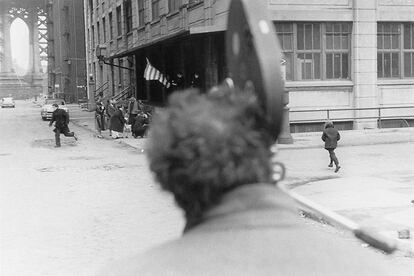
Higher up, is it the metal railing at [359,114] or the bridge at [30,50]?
the bridge at [30,50]

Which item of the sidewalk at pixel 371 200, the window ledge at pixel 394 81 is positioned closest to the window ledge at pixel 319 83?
the window ledge at pixel 394 81

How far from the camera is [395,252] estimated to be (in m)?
7.22

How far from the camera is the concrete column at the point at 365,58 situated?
24.2 meters

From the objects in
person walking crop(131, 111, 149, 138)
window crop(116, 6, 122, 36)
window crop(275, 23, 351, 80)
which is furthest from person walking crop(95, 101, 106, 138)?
window crop(116, 6, 122, 36)

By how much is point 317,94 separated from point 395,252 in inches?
687

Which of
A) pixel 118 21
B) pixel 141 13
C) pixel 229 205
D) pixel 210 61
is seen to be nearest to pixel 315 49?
pixel 210 61

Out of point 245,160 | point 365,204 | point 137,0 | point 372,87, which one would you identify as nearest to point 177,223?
point 365,204

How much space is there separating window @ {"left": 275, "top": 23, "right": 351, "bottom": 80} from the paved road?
344 inches

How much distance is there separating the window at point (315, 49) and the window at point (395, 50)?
1538mm

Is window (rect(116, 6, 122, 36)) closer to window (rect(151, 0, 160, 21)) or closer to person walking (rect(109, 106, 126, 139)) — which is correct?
window (rect(151, 0, 160, 21))

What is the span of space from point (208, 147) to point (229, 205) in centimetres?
17

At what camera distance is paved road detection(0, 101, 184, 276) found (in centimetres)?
717

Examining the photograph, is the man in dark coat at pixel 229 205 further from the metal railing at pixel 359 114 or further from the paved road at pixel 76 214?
the metal railing at pixel 359 114

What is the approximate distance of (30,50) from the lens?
137 m
